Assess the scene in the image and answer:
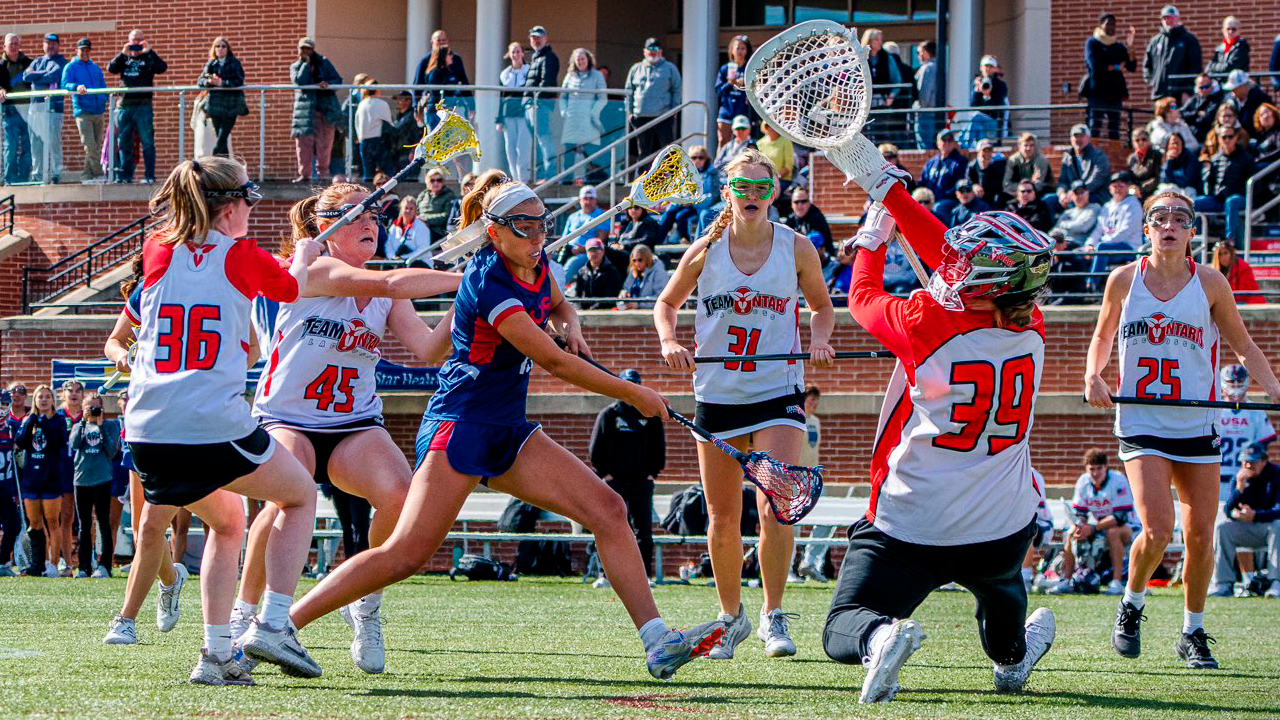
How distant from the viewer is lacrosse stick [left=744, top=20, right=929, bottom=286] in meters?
6.79

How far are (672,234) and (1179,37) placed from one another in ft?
23.0

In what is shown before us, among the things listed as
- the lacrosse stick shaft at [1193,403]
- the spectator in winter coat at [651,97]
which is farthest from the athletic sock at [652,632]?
the spectator in winter coat at [651,97]

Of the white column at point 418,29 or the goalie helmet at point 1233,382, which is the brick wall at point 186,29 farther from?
the goalie helmet at point 1233,382

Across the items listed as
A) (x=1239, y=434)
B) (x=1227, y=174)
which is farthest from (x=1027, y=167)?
(x=1239, y=434)

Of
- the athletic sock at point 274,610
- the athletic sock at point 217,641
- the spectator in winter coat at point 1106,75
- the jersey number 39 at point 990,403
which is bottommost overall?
the athletic sock at point 217,641

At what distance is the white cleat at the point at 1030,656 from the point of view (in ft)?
22.1

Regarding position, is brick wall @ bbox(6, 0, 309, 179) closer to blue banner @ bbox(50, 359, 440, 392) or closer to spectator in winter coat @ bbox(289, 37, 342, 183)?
spectator in winter coat @ bbox(289, 37, 342, 183)

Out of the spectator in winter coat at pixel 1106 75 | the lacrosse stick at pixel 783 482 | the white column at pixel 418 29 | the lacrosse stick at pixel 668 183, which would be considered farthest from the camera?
the white column at pixel 418 29

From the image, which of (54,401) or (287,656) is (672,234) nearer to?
(54,401)

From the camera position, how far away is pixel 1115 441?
59.7ft

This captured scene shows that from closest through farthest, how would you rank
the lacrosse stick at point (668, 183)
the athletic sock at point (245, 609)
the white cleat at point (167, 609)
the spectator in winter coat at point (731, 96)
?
1. the athletic sock at point (245, 609)
2. the white cleat at point (167, 609)
3. the lacrosse stick at point (668, 183)
4. the spectator in winter coat at point (731, 96)

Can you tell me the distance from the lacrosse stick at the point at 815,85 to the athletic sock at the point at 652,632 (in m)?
1.67

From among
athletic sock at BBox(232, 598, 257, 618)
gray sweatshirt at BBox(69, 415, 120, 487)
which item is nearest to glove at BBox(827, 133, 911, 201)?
athletic sock at BBox(232, 598, 257, 618)

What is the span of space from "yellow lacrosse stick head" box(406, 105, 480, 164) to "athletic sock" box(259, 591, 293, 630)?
9.87ft
